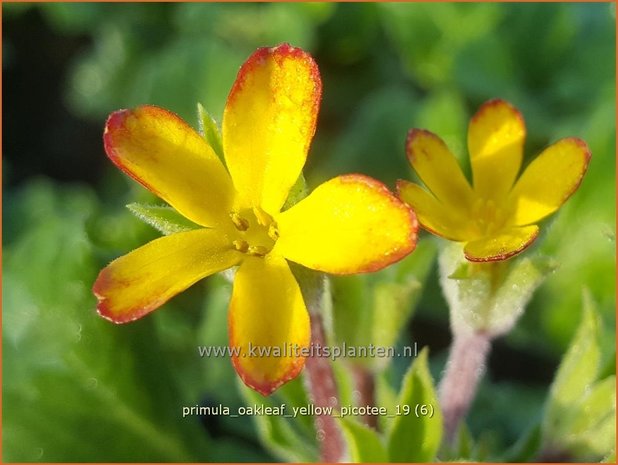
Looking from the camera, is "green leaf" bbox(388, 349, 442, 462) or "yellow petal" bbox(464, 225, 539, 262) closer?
"yellow petal" bbox(464, 225, 539, 262)

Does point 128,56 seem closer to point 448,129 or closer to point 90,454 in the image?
point 448,129

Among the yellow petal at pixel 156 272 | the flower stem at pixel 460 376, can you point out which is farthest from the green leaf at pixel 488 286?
the yellow petal at pixel 156 272

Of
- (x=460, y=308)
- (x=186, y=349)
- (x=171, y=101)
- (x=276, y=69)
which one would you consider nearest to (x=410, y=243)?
(x=276, y=69)

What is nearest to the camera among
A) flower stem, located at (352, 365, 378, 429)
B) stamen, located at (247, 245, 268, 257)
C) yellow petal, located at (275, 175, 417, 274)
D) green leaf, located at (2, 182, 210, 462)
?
yellow petal, located at (275, 175, 417, 274)

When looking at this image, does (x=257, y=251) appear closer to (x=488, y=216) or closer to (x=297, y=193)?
(x=297, y=193)

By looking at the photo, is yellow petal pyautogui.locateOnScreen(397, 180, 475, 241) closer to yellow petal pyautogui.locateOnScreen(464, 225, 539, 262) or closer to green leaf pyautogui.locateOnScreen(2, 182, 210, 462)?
yellow petal pyautogui.locateOnScreen(464, 225, 539, 262)

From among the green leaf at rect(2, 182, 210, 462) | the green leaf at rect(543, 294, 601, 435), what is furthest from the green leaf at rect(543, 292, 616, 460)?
the green leaf at rect(2, 182, 210, 462)

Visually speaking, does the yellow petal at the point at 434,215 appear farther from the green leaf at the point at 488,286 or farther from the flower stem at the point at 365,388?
the flower stem at the point at 365,388
